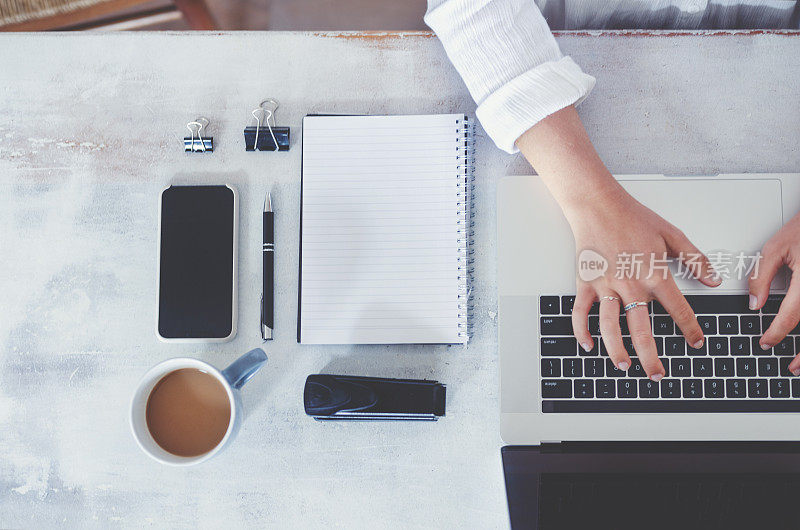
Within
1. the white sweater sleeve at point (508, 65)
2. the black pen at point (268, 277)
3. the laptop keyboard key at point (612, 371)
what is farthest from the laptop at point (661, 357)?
the black pen at point (268, 277)

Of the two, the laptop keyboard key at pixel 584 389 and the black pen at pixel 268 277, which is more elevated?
the black pen at pixel 268 277

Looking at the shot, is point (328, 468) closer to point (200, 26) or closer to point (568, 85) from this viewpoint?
point (568, 85)

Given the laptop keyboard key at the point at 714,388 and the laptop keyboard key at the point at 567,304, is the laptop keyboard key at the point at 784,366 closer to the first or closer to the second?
the laptop keyboard key at the point at 714,388

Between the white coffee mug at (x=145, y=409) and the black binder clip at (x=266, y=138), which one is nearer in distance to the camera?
the white coffee mug at (x=145, y=409)

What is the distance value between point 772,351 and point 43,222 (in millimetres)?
851

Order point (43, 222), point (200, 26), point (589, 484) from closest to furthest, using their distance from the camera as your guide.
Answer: point (589, 484) < point (43, 222) < point (200, 26)

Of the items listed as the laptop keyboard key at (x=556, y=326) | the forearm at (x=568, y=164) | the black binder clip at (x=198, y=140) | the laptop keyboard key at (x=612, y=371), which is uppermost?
the black binder clip at (x=198, y=140)

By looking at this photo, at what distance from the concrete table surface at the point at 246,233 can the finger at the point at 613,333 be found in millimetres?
126

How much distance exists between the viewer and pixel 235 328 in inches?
26.4

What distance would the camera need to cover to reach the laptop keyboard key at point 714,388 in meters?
0.61

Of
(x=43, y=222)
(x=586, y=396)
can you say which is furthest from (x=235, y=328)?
(x=586, y=396)

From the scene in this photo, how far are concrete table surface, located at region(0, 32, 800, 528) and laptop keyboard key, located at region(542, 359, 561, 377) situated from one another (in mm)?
64

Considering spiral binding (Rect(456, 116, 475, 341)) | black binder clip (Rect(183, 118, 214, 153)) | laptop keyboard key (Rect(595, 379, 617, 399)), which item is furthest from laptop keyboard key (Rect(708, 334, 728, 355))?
black binder clip (Rect(183, 118, 214, 153))

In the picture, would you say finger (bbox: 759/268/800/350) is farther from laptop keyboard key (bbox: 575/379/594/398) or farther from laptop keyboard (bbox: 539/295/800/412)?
laptop keyboard key (bbox: 575/379/594/398)
